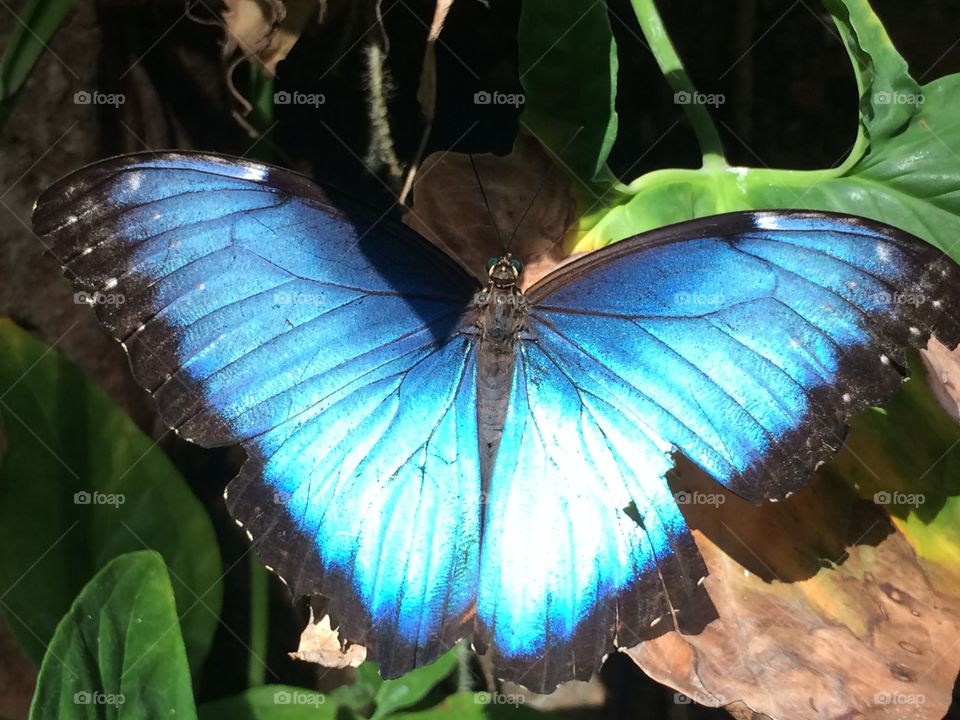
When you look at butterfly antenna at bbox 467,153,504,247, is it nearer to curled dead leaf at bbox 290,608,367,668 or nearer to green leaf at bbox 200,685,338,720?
curled dead leaf at bbox 290,608,367,668

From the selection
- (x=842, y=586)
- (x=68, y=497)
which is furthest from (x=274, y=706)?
(x=842, y=586)

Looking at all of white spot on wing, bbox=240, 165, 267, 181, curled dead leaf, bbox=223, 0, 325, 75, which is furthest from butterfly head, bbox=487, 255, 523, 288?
curled dead leaf, bbox=223, 0, 325, 75

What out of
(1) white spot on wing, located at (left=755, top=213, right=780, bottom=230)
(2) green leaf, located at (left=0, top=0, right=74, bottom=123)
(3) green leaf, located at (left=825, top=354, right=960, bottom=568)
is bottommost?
(3) green leaf, located at (left=825, top=354, right=960, bottom=568)

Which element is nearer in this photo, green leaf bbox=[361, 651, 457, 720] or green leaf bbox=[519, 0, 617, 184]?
green leaf bbox=[519, 0, 617, 184]

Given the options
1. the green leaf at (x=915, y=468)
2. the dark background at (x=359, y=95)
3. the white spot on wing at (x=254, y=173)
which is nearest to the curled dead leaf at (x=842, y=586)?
the green leaf at (x=915, y=468)

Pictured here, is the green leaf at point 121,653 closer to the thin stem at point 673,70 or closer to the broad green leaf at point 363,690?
the broad green leaf at point 363,690

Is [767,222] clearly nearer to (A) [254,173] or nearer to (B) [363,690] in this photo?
(A) [254,173]

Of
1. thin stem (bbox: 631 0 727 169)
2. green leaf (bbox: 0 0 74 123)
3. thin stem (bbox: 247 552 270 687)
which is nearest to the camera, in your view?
green leaf (bbox: 0 0 74 123)

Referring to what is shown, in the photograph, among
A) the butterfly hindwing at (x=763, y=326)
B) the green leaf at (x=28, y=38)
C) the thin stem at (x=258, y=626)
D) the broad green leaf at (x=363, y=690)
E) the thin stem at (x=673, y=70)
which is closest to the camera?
the butterfly hindwing at (x=763, y=326)
